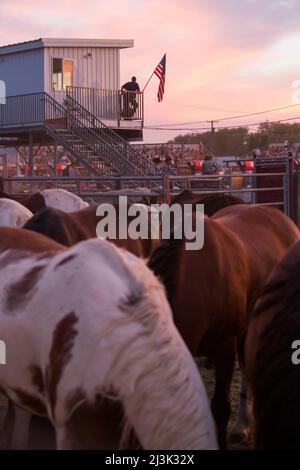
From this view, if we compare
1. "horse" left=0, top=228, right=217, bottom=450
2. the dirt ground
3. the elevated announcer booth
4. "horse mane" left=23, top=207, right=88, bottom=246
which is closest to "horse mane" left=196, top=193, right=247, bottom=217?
the dirt ground

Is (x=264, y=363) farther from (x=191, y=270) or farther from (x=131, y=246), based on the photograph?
(x=131, y=246)

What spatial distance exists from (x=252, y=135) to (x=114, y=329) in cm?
5293

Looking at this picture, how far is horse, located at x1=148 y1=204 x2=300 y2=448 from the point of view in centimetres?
403

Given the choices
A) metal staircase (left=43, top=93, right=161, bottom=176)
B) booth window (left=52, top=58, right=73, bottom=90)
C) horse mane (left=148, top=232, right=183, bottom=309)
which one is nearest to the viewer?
horse mane (left=148, top=232, right=183, bottom=309)

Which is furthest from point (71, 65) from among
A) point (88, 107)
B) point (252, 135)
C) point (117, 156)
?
point (252, 135)

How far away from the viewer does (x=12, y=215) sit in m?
6.50

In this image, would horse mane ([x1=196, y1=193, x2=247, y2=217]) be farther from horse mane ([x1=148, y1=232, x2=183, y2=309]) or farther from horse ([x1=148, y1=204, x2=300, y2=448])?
horse mane ([x1=148, y1=232, x2=183, y2=309])

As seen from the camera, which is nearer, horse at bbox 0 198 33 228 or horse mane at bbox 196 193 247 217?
horse at bbox 0 198 33 228

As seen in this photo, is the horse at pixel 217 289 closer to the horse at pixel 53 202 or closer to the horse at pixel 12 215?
the horse at pixel 12 215

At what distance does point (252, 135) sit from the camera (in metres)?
54.2

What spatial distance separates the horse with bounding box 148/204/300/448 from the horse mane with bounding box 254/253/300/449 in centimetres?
82

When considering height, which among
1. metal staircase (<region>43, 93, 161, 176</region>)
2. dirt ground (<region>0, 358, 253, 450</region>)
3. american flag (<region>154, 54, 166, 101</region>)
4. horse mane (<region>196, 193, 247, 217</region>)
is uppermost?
american flag (<region>154, 54, 166, 101</region>)

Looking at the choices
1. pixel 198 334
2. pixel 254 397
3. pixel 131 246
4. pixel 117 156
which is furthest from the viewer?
pixel 117 156
